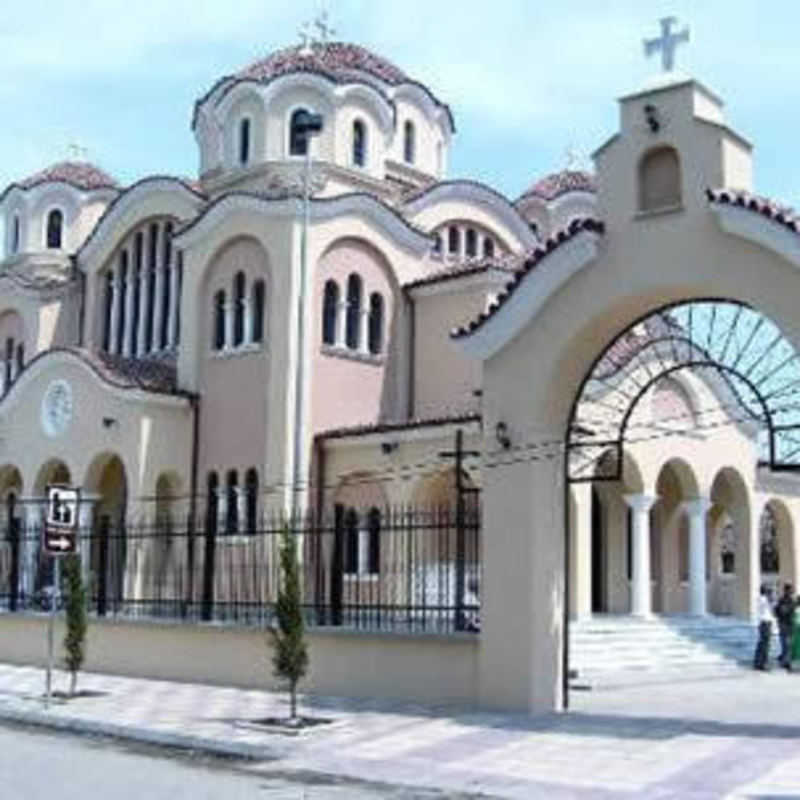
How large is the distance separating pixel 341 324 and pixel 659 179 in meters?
14.0

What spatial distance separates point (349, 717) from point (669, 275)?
6.02 m

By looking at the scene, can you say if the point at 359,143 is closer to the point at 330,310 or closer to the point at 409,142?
the point at 409,142

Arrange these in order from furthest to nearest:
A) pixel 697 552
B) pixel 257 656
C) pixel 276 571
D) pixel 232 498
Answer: pixel 232 498
pixel 697 552
pixel 276 571
pixel 257 656

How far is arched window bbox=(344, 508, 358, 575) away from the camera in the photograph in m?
19.3

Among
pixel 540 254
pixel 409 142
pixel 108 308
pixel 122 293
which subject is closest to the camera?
pixel 540 254

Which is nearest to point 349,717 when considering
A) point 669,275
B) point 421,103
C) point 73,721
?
point 73,721

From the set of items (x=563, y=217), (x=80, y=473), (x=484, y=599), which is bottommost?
(x=484, y=599)

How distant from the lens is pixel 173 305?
3166 centimetres

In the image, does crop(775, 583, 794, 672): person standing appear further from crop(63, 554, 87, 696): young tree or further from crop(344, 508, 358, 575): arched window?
crop(63, 554, 87, 696): young tree

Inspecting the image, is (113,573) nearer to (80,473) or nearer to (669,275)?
(80,473)

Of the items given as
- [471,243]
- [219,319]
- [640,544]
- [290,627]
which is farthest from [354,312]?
[290,627]

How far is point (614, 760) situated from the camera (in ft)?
40.4

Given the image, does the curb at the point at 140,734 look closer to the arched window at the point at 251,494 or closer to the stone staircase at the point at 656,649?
the stone staircase at the point at 656,649

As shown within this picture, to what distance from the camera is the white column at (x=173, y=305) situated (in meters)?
31.4
